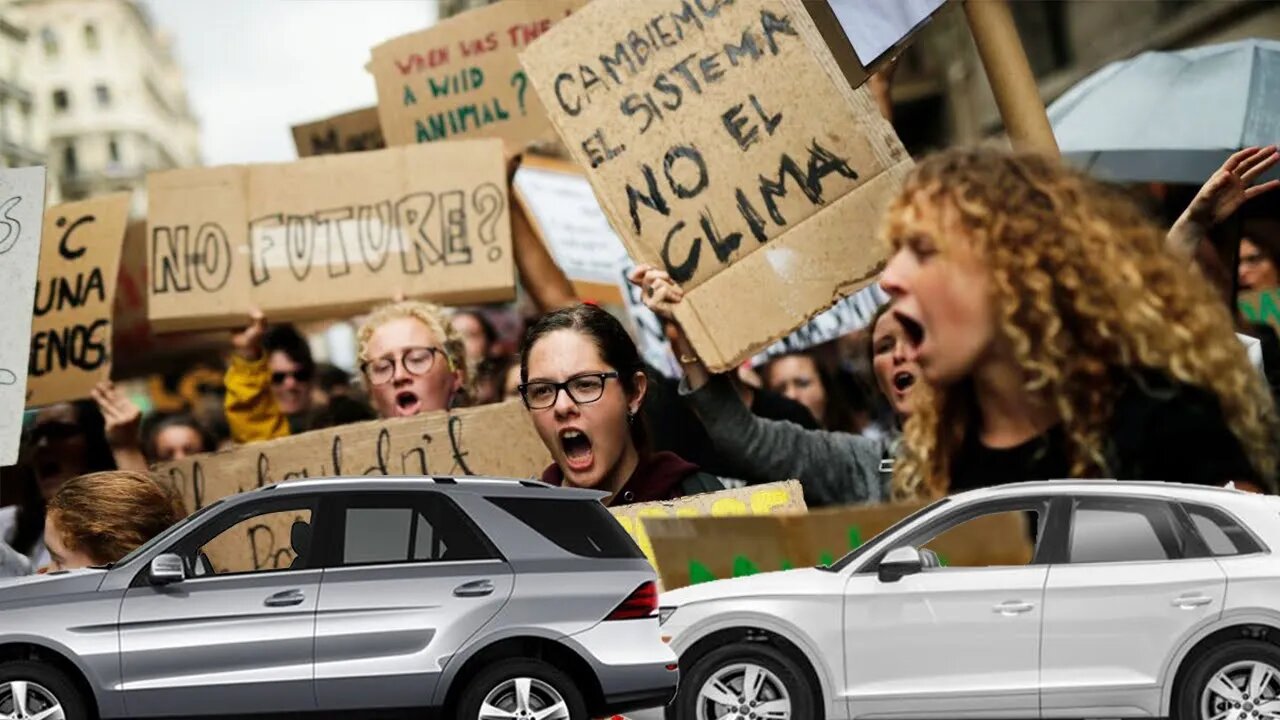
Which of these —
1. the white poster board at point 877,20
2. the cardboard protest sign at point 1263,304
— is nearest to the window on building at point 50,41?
the cardboard protest sign at point 1263,304

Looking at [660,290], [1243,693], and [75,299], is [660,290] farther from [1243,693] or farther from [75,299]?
[75,299]

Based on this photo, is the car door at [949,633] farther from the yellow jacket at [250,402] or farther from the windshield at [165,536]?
the yellow jacket at [250,402]

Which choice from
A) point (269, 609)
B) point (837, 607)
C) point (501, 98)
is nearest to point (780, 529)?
point (837, 607)

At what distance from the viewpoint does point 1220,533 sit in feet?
15.3

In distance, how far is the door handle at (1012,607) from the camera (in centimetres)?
498

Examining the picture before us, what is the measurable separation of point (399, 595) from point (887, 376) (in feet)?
5.07

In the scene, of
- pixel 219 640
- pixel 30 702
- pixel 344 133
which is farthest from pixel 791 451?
pixel 344 133

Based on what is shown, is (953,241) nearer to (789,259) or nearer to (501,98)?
(789,259)

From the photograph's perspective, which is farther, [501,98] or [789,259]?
[501,98]

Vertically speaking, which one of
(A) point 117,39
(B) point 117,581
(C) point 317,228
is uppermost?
(A) point 117,39

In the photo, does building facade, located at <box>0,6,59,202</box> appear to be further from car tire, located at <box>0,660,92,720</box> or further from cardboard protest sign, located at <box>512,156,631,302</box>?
car tire, located at <box>0,660,92,720</box>

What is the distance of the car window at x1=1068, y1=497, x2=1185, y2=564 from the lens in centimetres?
417

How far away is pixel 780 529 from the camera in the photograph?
5043 mm

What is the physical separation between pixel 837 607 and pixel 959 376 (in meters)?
2.35
